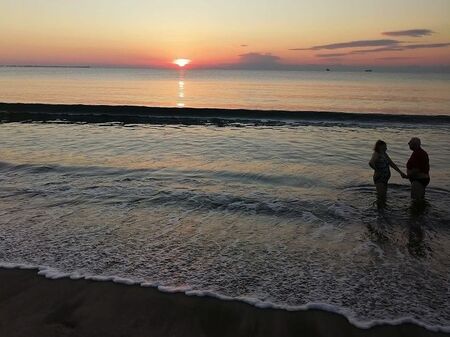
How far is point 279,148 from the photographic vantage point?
62.5ft

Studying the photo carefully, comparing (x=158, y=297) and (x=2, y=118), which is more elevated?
(x=2, y=118)

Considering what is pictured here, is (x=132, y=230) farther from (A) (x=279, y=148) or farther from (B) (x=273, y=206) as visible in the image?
(A) (x=279, y=148)

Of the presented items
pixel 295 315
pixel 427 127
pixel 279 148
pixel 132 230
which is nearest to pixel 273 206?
pixel 132 230

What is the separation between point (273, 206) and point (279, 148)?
8.90 m

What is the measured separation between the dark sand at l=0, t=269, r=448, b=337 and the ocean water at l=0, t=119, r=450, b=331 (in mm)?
259

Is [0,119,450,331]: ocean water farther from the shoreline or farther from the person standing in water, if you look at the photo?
the shoreline

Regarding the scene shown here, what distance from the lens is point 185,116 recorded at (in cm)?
3284

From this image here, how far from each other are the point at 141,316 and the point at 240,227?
392 cm

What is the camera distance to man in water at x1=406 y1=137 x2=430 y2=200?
1034 centimetres

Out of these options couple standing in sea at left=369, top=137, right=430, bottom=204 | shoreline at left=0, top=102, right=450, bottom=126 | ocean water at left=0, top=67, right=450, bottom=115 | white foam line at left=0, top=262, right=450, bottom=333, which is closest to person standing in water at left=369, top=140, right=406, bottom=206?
couple standing in sea at left=369, top=137, right=430, bottom=204

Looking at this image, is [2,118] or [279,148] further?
[2,118]

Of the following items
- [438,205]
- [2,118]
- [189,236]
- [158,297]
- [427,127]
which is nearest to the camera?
[158,297]

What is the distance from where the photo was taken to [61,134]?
74.6 feet

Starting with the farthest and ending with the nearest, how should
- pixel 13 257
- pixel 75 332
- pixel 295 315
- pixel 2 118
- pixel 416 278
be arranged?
pixel 2 118
pixel 13 257
pixel 416 278
pixel 295 315
pixel 75 332
